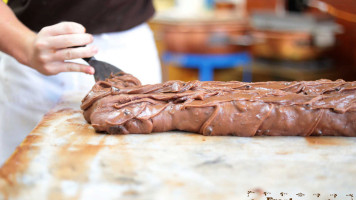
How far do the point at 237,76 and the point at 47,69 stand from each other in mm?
3920

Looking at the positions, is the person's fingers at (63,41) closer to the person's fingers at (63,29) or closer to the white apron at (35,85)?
Result: the person's fingers at (63,29)

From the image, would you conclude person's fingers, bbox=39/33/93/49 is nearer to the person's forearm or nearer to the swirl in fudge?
the person's forearm

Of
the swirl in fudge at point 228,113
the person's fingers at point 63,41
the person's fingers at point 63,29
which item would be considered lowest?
the swirl in fudge at point 228,113

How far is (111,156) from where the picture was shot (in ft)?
4.72

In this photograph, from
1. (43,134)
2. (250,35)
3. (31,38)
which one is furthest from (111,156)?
(250,35)

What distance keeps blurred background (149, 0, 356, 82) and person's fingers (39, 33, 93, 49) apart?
3.07 metres

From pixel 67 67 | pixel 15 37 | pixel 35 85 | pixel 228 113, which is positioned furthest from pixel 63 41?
pixel 228 113

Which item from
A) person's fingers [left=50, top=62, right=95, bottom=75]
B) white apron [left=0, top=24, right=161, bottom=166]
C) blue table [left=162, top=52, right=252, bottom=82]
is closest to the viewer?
person's fingers [left=50, top=62, right=95, bottom=75]

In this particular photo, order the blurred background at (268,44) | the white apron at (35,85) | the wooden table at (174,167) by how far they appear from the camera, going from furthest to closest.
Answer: the blurred background at (268,44), the white apron at (35,85), the wooden table at (174,167)

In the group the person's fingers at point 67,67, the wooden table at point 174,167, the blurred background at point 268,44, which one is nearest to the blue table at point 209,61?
the blurred background at point 268,44

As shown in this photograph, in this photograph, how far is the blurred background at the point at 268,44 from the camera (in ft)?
14.2


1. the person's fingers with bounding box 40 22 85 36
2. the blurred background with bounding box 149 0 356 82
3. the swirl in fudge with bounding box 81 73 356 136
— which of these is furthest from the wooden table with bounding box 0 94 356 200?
the blurred background with bounding box 149 0 356 82

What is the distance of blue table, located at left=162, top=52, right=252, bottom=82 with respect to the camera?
4.86 m

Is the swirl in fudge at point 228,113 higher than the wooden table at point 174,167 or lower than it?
higher
